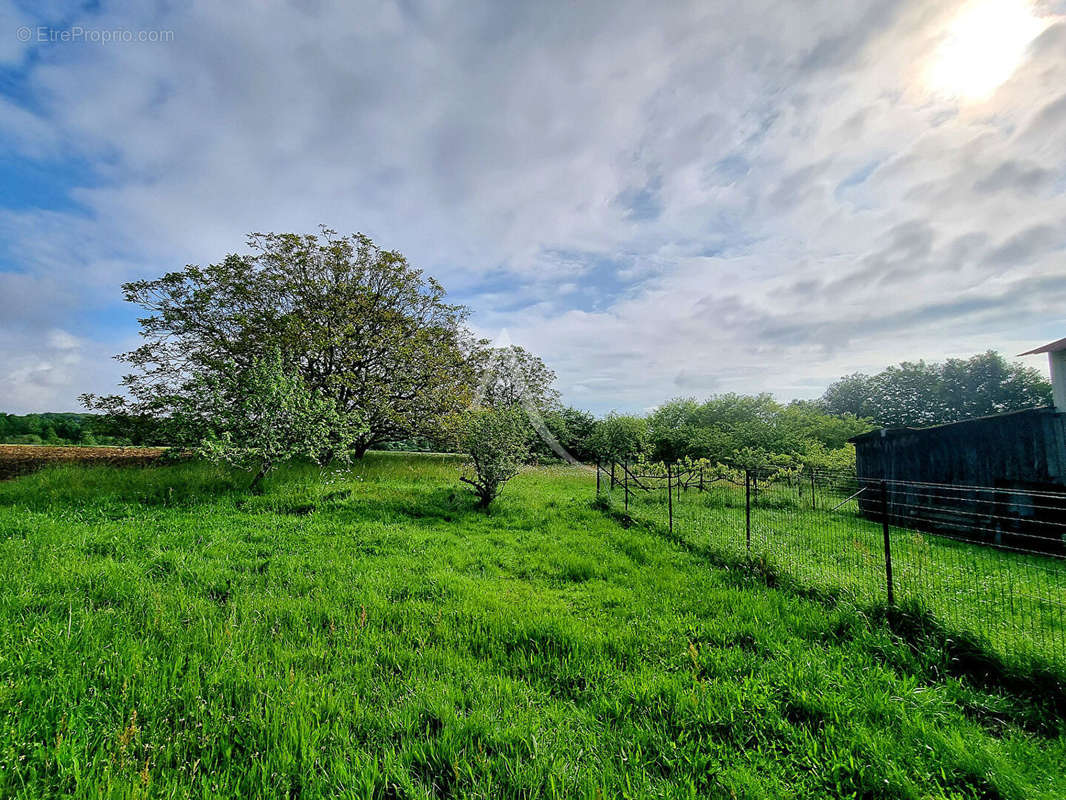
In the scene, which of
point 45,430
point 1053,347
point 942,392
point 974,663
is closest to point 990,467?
point 1053,347

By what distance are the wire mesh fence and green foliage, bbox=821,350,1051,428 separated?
3443cm

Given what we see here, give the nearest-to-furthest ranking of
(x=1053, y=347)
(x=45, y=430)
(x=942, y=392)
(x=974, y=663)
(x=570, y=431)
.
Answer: (x=974, y=663), (x=1053, y=347), (x=45, y=430), (x=570, y=431), (x=942, y=392)

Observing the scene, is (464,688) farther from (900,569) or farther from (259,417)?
(259,417)

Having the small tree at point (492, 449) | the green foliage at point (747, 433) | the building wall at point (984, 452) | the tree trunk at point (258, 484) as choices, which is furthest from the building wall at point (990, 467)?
the tree trunk at point (258, 484)

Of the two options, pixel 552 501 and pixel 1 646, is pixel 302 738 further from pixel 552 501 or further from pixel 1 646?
pixel 552 501

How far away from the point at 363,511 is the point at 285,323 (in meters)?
8.13

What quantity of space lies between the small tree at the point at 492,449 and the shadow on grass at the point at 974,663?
7.02m

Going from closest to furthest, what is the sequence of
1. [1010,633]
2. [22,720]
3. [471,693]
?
[22,720] < [471,693] < [1010,633]

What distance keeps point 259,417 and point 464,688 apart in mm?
10191

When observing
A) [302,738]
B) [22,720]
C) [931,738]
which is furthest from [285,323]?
[931,738]

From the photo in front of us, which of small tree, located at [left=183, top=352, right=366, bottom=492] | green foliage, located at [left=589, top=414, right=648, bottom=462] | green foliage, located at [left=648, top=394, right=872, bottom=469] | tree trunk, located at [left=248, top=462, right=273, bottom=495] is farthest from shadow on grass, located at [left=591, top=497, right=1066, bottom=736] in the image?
green foliage, located at [left=589, top=414, right=648, bottom=462]

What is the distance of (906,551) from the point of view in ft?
22.4

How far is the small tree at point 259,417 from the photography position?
1019 centimetres

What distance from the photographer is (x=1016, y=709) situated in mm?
2973
